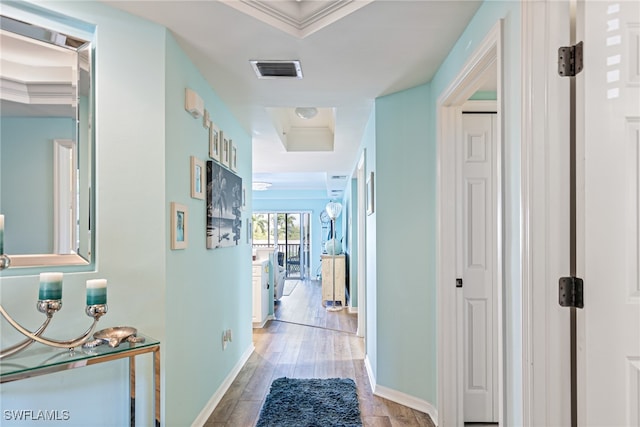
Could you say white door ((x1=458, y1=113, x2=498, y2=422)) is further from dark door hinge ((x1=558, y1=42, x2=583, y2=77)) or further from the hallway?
dark door hinge ((x1=558, y1=42, x2=583, y2=77))

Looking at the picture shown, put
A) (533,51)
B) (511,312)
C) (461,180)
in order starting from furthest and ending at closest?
(461,180)
(511,312)
(533,51)

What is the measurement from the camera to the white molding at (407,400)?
2706 millimetres

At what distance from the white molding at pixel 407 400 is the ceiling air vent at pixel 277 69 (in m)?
2.32

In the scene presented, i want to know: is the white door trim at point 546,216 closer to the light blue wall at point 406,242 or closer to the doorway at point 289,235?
the light blue wall at point 406,242

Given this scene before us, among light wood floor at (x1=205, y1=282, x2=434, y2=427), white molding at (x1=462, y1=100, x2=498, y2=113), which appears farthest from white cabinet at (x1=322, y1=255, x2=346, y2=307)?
white molding at (x1=462, y1=100, x2=498, y2=113)

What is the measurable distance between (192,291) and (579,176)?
6.54 ft

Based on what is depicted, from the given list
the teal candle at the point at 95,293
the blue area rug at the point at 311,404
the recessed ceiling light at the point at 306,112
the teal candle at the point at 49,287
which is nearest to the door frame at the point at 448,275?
the blue area rug at the point at 311,404

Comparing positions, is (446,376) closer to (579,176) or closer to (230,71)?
(579,176)

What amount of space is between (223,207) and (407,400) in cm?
192

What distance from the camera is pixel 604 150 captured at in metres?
1.26

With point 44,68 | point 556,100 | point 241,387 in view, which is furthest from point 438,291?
point 44,68

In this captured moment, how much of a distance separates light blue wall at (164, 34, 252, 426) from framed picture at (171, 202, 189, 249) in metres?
0.04

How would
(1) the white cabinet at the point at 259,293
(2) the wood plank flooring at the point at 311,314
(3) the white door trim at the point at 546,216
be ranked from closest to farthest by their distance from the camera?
(3) the white door trim at the point at 546,216, (1) the white cabinet at the point at 259,293, (2) the wood plank flooring at the point at 311,314

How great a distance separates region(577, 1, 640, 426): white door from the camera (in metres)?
1.24
